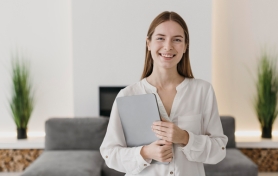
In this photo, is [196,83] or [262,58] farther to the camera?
[262,58]

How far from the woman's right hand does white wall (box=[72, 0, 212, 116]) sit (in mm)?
3223

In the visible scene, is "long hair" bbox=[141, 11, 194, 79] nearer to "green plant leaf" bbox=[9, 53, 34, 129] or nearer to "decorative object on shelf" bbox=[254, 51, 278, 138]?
"decorative object on shelf" bbox=[254, 51, 278, 138]

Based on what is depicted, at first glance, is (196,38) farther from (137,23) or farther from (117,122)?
(117,122)

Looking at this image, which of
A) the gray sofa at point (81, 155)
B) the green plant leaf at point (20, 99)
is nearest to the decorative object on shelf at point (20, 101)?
the green plant leaf at point (20, 99)

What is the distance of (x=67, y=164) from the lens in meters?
3.45

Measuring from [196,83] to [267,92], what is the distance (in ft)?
10.0

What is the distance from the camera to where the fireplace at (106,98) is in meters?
4.73

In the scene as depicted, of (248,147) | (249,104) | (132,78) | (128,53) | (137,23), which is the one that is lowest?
(248,147)

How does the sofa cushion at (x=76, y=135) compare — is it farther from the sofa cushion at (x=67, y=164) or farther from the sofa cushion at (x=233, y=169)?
the sofa cushion at (x=233, y=169)

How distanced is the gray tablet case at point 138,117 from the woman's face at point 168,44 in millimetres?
176

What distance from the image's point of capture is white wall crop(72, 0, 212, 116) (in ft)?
15.3

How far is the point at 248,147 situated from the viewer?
4402 millimetres

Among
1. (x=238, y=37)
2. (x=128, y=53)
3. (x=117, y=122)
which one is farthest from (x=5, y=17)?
(x=117, y=122)

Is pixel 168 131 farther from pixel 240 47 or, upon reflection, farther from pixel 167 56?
pixel 240 47
